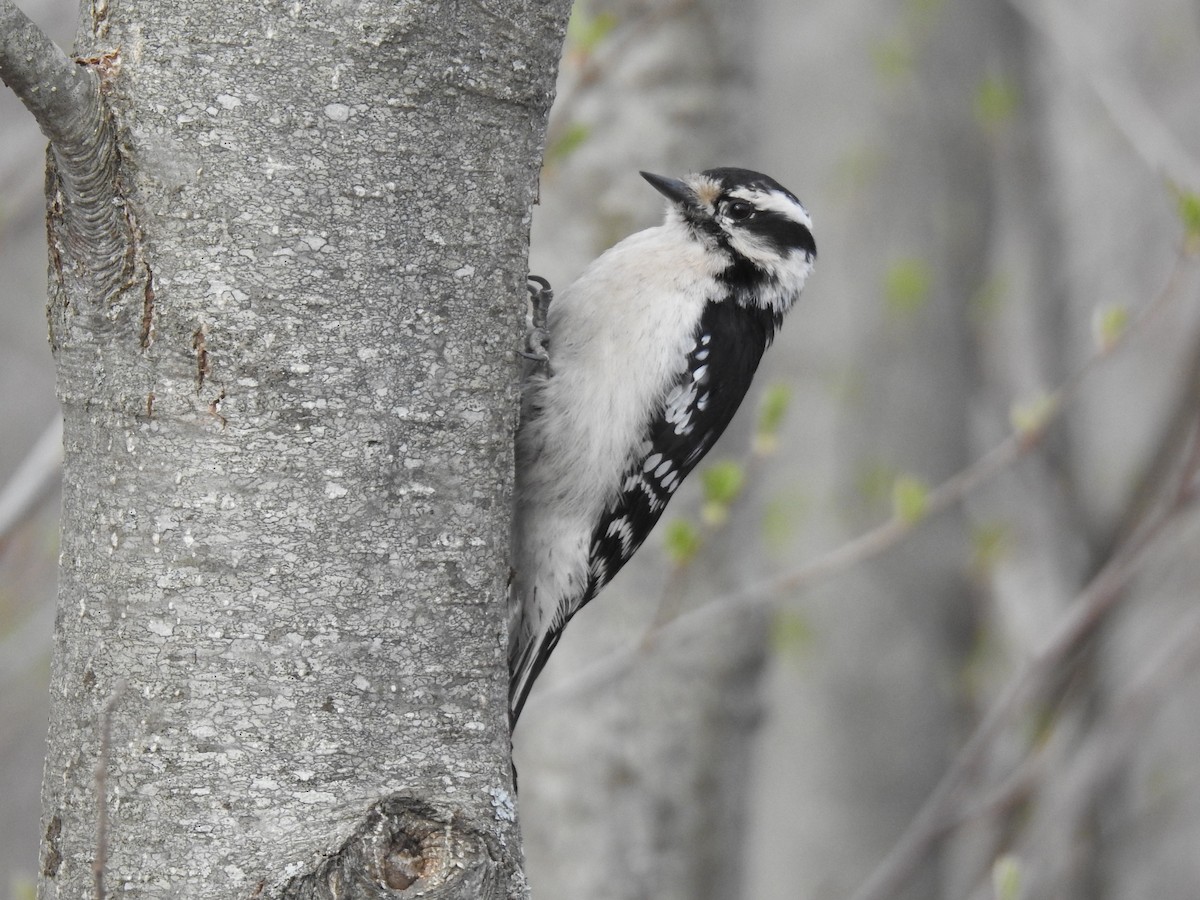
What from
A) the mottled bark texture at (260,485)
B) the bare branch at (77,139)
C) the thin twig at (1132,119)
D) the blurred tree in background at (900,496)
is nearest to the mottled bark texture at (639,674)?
the blurred tree in background at (900,496)

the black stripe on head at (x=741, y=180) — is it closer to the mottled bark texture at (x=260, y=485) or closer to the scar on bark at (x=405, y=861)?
the mottled bark texture at (x=260, y=485)

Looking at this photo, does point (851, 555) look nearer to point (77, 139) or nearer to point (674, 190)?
point (674, 190)

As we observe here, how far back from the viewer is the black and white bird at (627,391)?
3.41 m

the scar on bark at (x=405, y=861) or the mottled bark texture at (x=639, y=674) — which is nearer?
the scar on bark at (x=405, y=861)

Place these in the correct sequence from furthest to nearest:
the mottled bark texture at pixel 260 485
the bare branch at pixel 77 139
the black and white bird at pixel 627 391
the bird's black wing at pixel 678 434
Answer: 1. the bird's black wing at pixel 678 434
2. the black and white bird at pixel 627 391
3. the mottled bark texture at pixel 260 485
4. the bare branch at pixel 77 139

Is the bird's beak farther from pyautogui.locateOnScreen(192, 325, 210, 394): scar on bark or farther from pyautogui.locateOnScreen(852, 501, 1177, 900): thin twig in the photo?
pyautogui.locateOnScreen(192, 325, 210, 394): scar on bark

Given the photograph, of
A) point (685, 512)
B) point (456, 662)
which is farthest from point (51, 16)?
point (456, 662)

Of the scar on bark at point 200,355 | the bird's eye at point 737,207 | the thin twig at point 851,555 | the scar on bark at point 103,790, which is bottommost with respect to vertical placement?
the scar on bark at point 103,790

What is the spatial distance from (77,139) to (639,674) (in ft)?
11.7

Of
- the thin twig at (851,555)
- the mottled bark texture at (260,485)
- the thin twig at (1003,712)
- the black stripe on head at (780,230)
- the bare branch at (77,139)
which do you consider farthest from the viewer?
the thin twig at (1003,712)

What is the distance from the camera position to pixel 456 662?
192 cm

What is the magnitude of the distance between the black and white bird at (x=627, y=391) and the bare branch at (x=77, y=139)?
166 cm

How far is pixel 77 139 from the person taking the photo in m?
1.73

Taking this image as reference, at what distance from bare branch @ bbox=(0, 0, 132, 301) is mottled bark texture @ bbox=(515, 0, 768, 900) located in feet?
9.99
